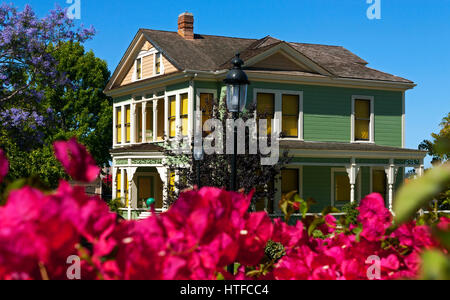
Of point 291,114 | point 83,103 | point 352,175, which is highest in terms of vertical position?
point 83,103

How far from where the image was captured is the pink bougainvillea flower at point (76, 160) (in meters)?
1.99

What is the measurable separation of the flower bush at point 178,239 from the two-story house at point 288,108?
897 inches

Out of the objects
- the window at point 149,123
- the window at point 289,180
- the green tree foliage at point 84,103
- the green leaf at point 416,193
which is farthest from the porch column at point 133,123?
the green leaf at point 416,193

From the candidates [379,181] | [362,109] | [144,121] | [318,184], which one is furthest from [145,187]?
[379,181]

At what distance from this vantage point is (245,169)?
72.0ft

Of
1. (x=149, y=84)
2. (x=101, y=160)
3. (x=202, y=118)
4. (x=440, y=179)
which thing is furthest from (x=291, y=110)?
(x=440, y=179)

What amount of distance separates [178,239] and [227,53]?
1136 inches

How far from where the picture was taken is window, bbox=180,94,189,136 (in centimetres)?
2772

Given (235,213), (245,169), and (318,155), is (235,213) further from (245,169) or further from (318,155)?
(318,155)

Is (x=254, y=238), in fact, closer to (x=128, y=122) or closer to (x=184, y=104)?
(x=184, y=104)

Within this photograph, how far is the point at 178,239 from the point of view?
2.09m

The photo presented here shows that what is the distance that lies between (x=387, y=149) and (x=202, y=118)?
28.8 feet

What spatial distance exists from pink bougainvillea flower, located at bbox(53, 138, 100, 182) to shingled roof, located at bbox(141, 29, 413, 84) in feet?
83.7

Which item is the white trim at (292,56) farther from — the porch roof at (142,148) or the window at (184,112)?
the porch roof at (142,148)
